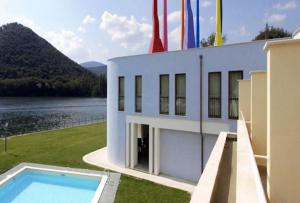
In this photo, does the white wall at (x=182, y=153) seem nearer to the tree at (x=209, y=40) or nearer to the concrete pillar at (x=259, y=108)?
the concrete pillar at (x=259, y=108)

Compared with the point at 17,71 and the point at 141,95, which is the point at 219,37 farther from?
the point at 17,71

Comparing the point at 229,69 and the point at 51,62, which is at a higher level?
the point at 51,62

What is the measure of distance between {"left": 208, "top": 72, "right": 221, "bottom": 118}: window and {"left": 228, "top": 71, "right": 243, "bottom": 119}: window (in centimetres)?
50

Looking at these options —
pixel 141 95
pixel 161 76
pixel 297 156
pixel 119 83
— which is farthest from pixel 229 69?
pixel 297 156

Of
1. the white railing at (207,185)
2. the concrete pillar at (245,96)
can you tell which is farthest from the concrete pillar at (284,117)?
the concrete pillar at (245,96)

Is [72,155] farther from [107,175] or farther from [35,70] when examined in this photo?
[35,70]

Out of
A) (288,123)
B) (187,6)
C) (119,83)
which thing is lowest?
(288,123)

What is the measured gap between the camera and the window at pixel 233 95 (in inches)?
435

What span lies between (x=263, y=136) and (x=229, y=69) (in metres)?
7.22

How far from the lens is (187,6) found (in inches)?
699

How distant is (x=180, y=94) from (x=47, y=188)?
7274 mm

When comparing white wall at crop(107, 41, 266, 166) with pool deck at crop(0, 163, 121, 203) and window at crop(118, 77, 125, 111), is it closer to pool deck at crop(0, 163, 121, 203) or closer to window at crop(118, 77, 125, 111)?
window at crop(118, 77, 125, 111)

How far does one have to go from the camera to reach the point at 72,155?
1662cm

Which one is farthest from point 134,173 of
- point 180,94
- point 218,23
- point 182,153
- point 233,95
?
point 218,23
